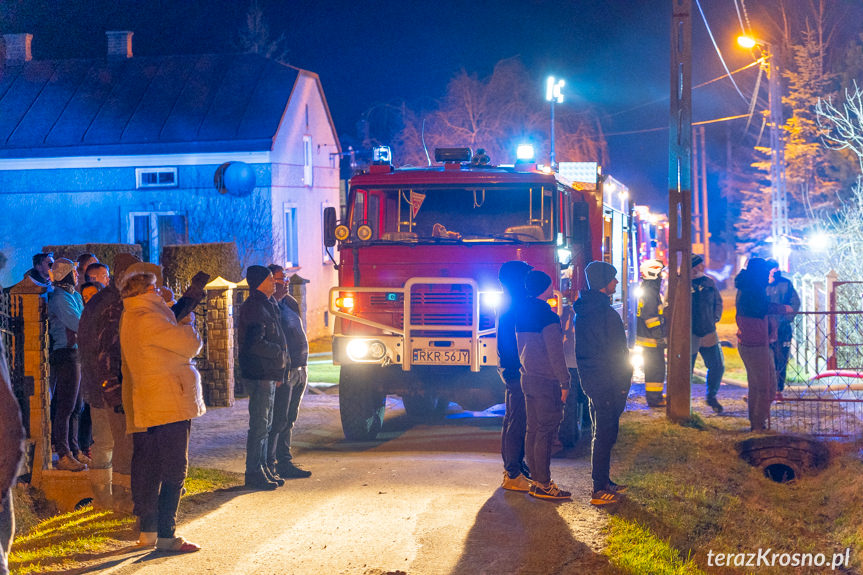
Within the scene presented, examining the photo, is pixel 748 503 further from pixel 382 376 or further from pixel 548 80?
pixel 548 80

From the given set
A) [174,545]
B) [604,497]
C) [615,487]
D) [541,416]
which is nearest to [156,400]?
[174,545]

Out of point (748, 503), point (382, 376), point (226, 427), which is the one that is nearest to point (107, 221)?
point (226, 427)

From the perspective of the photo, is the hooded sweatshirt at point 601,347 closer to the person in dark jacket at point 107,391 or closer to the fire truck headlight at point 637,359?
the person in dark jacket at point 107,391

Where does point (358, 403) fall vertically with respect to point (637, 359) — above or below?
above

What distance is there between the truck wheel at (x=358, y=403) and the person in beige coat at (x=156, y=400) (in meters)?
4.01

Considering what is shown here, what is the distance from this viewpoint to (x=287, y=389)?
837 cm

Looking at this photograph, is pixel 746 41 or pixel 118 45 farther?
pixel 118 45

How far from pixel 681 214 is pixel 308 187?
63.9 feet

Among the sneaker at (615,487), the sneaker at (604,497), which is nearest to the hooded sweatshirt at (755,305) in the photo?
the sneaker at (615,487)

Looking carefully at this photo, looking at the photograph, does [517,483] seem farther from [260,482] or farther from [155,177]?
[155,177]

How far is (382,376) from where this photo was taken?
33.1 feet

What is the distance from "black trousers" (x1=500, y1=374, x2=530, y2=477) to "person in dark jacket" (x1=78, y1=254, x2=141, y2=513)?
2942mm

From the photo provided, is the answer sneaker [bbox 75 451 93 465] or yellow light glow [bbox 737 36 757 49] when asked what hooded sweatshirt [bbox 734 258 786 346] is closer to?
sneaker [bbox 75 451 93 465]

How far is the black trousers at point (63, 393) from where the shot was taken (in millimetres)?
8547
